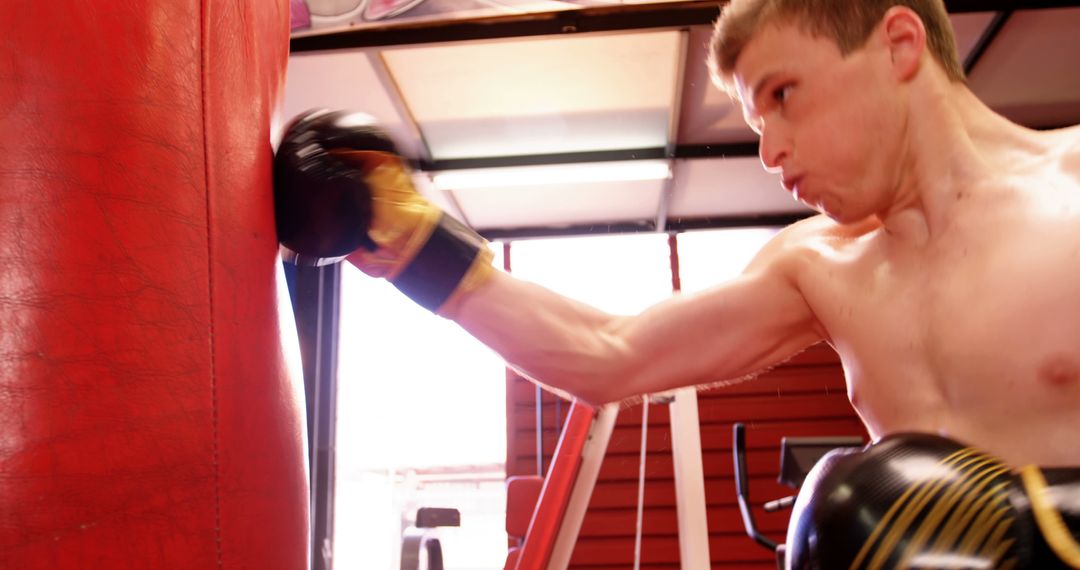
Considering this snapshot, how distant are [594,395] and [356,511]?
16.9ft

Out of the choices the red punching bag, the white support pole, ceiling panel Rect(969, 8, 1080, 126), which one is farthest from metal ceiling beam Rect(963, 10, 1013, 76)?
the red punching bag

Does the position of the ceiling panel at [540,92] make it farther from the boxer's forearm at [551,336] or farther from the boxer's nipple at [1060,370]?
the boxer's nipple at [1060,370]

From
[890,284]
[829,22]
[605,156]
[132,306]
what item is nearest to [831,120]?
[829,22]

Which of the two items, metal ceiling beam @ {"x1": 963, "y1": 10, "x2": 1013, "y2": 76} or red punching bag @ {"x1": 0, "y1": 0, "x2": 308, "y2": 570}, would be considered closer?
red punching bag @ {"x1": 0, "y1": 0, "x2": 308, "y2": 570}

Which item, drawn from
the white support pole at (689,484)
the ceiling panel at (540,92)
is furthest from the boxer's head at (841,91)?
the ceiling panel at (540,92)

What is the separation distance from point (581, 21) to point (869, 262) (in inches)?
93.2

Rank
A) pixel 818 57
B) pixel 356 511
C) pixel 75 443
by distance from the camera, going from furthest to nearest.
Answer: pixel 356 511, pixel 818 57, pixel 75 443

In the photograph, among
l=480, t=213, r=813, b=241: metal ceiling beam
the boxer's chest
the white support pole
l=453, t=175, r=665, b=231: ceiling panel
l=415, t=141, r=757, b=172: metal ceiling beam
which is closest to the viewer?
the boxer's chest

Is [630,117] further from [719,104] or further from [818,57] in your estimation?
[818,57]

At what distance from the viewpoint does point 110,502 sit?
0.62 m

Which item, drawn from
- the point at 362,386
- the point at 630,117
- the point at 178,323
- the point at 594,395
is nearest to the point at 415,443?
the point at 362,386

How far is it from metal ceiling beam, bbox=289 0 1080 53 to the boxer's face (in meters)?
2.12

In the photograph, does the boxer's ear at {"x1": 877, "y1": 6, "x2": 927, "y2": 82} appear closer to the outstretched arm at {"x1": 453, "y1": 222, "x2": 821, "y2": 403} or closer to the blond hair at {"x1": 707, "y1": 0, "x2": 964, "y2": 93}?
the blond hair at {"x1": 707, "y1": 0, "x2": 964, "y2": 93}

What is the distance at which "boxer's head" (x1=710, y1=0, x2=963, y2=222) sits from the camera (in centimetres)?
114
